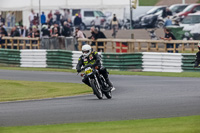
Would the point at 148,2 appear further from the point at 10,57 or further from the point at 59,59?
the point at 59,59

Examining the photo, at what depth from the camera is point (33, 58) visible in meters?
30.0

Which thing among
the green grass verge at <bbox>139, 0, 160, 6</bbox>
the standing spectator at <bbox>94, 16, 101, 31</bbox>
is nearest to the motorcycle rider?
the standing spectator at <bbox>94, 16, 101, 31</bbox>

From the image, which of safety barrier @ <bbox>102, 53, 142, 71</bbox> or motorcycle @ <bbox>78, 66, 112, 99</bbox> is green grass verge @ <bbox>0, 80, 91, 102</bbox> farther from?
safety barrier @ <bbox>102, 53, 142, 71</bbox>

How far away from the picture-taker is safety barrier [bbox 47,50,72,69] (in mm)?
28594

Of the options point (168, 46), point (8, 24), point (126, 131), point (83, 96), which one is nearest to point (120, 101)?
point (83, 96)

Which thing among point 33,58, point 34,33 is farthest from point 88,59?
point 34,33

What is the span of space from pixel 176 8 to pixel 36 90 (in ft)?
63.7

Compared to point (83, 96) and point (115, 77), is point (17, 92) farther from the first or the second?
point (115, 77)

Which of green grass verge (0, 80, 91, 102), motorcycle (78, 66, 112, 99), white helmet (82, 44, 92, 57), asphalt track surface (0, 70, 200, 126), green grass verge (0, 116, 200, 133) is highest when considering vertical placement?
white helmet (82, 44, 92, 57)

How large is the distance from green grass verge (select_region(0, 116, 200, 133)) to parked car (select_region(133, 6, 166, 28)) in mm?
26081

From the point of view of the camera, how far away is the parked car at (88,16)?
38.3 meters

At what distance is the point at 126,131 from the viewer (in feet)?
35.4

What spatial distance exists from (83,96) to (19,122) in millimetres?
5684

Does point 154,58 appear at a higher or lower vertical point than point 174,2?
lower
